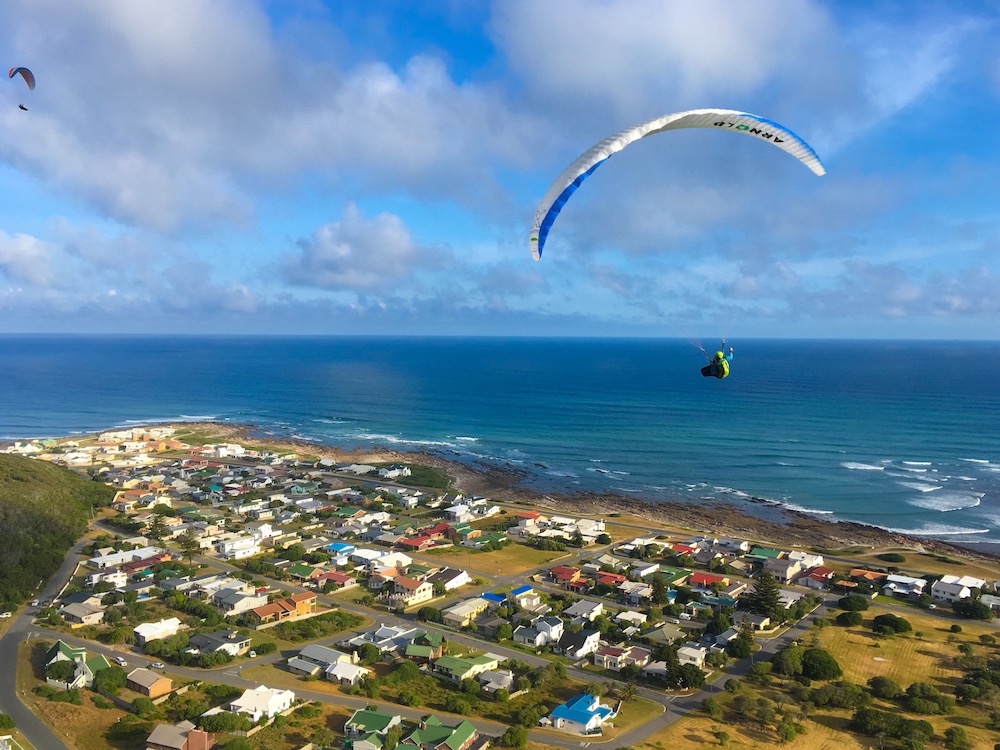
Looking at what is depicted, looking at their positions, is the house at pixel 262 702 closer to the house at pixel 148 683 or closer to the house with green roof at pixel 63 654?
the house at pixel 148 683

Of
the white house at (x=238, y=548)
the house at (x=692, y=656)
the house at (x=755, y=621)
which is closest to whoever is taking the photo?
the house at (x=692, y=656)

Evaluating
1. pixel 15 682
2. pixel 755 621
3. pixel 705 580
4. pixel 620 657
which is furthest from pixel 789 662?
pixel 15 682

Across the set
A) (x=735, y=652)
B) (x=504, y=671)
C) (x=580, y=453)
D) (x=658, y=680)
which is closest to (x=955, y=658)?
(x=735, y=652)

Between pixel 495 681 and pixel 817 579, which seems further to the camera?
pixel 817 579

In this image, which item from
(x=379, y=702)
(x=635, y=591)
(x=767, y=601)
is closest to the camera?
(x=379, y=702)

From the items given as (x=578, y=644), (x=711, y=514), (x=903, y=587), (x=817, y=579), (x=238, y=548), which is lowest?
(x=238, y=548)

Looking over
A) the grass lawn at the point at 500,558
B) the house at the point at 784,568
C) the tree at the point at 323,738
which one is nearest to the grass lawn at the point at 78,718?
the tree at the point at 323,738

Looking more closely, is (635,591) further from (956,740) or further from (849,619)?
(956,740)
